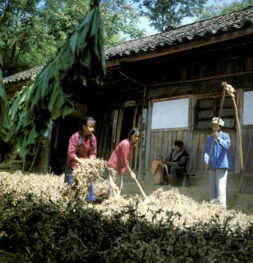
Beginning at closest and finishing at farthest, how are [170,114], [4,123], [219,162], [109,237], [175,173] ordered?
[4,123]
[109,237]
[219,162]
[175,173]
[170,114]

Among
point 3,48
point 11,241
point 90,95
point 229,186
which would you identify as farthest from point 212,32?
point 3,48

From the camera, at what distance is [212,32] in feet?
20.1

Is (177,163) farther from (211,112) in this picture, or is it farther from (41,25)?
(41,25)

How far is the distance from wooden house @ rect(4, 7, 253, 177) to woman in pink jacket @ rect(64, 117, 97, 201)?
246 cm

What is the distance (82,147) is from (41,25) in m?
16.0

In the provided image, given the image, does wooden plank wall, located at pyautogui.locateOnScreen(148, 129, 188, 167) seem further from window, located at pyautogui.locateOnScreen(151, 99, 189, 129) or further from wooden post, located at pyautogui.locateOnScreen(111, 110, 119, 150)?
wooden post, located at pyautogui.locateOnScreen(111, 110, 119, 150)

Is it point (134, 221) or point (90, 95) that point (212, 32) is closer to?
point (134, 221)

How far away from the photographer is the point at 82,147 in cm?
588

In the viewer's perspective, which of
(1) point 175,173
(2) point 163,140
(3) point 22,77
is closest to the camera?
(1) point 175,173

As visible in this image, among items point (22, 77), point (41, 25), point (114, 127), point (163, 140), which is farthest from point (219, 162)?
point (41, 25)

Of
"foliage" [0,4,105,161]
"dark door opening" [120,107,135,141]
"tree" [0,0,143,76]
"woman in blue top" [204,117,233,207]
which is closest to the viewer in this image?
"foliage" [0,4,105,161]

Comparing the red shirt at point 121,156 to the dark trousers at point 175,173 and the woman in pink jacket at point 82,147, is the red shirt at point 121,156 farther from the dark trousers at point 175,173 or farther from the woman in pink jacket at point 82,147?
the dark trousers at point 175,173

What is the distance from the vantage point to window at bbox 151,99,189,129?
8.31 metres

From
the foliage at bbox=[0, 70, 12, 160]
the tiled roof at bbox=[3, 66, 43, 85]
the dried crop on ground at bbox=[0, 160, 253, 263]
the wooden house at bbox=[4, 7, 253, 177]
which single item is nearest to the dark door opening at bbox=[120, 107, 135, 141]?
the wooden house at bbox=[4, 7, 253, 177]
